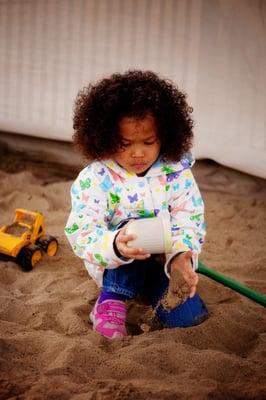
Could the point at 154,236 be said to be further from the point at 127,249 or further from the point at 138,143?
the point at 138,143

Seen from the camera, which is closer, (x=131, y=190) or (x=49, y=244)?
(x=131, y=190)

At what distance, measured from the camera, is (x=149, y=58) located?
255 cm

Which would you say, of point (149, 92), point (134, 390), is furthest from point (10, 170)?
point (134, 390)

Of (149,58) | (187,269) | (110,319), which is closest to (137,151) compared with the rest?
(187,269)

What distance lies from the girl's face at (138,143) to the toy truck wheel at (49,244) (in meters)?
0.66

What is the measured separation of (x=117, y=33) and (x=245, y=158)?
0.87 m

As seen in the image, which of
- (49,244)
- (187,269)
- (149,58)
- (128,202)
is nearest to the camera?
(187,269)

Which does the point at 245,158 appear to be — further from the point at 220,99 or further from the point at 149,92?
the point at 149,92

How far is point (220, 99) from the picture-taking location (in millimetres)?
2482

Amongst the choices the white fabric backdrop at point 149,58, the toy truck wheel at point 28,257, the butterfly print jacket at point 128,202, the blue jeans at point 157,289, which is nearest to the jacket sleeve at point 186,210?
the butterfly print jacket at point 128,202

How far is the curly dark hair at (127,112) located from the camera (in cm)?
145

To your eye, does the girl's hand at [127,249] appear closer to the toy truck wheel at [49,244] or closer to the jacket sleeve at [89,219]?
the jacket sleeve at [89,219]

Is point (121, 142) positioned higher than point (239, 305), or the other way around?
point (121, 142)

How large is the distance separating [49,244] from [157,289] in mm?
597
